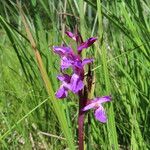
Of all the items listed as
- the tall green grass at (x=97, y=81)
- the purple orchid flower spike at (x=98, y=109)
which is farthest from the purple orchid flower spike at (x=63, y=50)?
the tall green grass at (x=97, y=81)

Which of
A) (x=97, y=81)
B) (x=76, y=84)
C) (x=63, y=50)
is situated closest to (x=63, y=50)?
(x=63, y=50)

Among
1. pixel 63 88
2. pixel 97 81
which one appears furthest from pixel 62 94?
pixel 97 81

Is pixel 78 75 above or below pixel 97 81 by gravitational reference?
above

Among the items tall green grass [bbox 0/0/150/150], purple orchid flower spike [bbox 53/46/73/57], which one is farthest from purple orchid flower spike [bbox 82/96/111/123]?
tall green grass [bbox 0/0/150/150]

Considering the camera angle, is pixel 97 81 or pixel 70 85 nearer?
pixel 70 85

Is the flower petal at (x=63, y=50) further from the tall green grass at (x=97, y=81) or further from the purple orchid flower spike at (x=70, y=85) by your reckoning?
the tall green grass at (x=97, y=81)

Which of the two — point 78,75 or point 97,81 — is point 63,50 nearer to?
point 78,75

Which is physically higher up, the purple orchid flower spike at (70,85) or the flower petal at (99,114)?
the purple orchid flower spike at (70,85)

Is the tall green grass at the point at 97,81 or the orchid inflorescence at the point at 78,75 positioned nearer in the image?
the orchid inflorescence at the point at 78,75

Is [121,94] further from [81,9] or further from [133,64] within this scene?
[81,9]

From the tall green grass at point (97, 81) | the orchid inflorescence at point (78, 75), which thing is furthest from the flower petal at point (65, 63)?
the tall green grass at point (97, 81)

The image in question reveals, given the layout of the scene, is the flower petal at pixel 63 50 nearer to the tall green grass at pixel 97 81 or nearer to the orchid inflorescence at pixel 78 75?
the orchid inflorescence at pixel 78 75

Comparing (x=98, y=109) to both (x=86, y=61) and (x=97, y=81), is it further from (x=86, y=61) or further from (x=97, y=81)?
(x=97, y=81)
